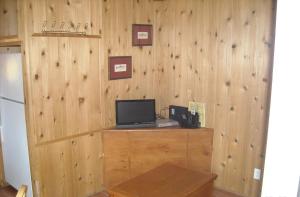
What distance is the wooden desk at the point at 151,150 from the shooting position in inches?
122

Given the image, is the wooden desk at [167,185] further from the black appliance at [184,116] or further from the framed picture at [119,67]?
the framed picture at [119,67]

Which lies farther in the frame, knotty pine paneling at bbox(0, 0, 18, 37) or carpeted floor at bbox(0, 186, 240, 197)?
carpeted floor at bbox(0, 186, 240, 197)

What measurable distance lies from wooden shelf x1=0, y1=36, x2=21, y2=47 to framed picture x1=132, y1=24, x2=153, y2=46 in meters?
1.31

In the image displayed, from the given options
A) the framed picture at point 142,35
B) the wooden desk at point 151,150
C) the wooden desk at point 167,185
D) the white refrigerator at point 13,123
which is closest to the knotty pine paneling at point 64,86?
the white refrigerator at point 13,123

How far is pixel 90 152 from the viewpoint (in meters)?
3.00

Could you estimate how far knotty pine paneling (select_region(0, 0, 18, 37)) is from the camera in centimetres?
251

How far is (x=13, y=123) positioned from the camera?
2871mm

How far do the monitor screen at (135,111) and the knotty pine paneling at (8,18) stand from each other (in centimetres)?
132

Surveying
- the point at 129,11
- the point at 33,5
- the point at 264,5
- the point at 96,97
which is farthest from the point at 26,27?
the point at 264,5

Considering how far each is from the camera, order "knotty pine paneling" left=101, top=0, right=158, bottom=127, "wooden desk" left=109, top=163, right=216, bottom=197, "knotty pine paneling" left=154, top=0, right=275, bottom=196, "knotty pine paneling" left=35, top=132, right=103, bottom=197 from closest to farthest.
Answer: "wooden desk" left=109, top=163, right=216, bottom=197
"knotty pine paneling" left=35, top=132, right=103, bottom=197
"knotty pine paneling" left=154, top=0, right=275, bottom=196
"knotty pine paneling" left=101, top=0, right=158, bottom=127

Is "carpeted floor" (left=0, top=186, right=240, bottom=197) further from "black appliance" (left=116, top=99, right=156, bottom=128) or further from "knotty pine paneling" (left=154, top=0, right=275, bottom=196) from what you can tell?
"black appliance" (left=116, top=99, right=156, bottom=128)

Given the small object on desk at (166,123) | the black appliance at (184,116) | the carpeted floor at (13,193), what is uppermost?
the black appliance at (184,116)

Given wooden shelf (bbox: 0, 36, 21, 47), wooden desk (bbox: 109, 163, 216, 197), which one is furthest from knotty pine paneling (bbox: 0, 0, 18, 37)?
wooden desk (bbox: 109, 163, 216, 197)

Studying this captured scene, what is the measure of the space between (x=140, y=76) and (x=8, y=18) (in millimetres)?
1574
